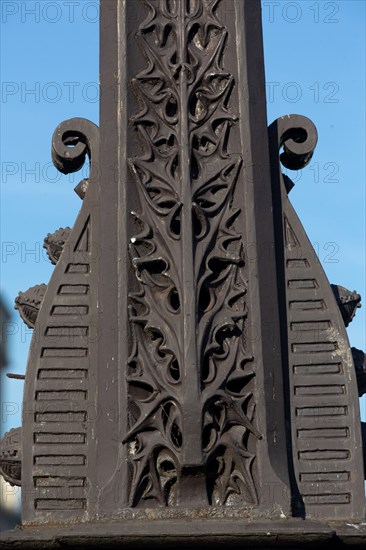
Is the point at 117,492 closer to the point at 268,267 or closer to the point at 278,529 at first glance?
the point at 278,529

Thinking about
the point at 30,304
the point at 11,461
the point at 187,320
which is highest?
the point at 30,304

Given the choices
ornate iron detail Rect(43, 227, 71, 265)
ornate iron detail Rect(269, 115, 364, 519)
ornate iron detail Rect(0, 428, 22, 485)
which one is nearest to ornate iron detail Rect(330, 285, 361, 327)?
ornate iron detail Rect(269, 115, 364, 519)

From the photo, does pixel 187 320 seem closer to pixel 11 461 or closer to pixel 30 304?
pixel 30 304

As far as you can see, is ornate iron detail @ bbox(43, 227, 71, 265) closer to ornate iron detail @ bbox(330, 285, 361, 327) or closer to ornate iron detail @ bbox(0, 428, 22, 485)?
ornate iron detail @ bbox(0, 428, 22, 485)

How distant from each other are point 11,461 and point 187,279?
4.57 ft

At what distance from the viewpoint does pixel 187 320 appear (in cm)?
662

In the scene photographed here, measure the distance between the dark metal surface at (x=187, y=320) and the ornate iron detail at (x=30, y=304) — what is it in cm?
1

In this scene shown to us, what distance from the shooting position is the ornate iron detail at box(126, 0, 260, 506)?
20.9 ft

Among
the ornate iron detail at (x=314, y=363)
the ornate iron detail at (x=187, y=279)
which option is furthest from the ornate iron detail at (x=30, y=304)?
the ornate iron detail at (x=314, y=363)

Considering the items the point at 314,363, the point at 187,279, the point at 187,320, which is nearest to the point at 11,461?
the point at 187,320

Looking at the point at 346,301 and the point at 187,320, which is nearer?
the point at 187,320

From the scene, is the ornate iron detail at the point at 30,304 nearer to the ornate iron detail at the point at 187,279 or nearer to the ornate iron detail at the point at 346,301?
the ornate iron detail at the point at 187,279

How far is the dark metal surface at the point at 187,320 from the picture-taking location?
6.38 meters

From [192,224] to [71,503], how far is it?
5.61 ft
